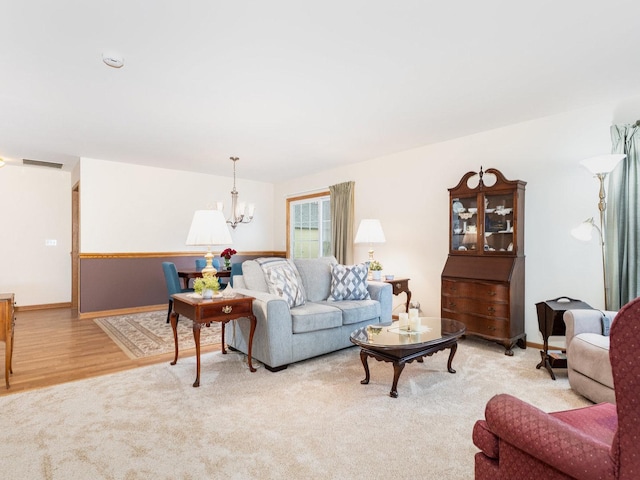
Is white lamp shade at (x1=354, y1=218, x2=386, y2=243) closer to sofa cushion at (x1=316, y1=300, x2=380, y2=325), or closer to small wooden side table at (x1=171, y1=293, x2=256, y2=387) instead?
sofa cushion at (x1=316, y1=300, x2=380, y2=325)

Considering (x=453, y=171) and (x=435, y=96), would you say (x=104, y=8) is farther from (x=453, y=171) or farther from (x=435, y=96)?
(x=453, y=171)

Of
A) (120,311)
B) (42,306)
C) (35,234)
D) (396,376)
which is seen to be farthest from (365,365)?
(35,234)

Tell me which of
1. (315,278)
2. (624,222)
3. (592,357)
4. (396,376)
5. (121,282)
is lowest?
(396,376)

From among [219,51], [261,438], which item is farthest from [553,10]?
[261,438]

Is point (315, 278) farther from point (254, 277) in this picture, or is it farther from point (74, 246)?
point (74, 246)

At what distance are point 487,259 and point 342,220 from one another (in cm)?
264

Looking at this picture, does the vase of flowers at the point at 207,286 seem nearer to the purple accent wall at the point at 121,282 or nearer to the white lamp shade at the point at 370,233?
the white lamp shade at the point at 370,233

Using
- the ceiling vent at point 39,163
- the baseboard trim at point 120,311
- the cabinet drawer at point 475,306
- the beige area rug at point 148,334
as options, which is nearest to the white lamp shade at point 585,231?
the cabinet drawer at point 475,306

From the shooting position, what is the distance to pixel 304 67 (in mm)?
2760

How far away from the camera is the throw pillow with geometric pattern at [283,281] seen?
Result: 11.5ft

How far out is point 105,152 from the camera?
5.32 m

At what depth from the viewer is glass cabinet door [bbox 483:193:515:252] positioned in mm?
3898

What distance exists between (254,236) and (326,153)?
3022 millimetres

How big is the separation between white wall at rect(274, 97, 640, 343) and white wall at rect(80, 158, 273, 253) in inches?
131
